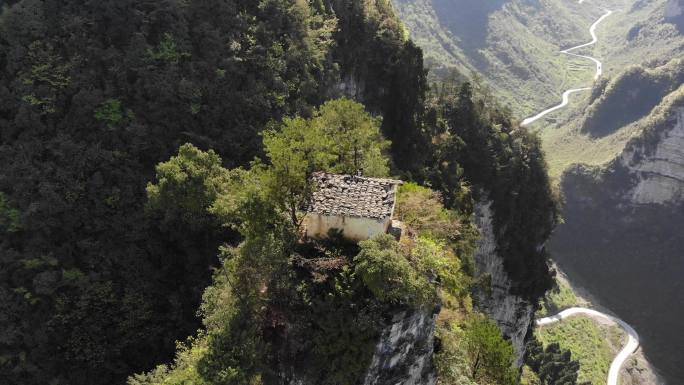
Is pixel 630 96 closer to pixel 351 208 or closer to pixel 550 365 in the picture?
pixel 550 365

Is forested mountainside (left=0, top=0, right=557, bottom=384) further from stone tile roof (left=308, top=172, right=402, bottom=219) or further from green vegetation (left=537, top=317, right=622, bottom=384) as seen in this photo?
green vegetation (left=537, top=317, right=622, bottom=384)

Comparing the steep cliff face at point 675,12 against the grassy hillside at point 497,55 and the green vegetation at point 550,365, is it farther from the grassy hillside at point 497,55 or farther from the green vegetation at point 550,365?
the green vegetation at point 550,365

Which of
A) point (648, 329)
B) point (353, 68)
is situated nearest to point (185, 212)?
point (353, 68)

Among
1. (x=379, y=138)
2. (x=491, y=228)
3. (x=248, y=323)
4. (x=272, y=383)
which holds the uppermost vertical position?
(x=379, y=138)

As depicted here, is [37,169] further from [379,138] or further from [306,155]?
[379,138]

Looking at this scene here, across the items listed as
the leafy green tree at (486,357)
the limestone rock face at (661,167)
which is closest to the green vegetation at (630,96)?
the limestone rock face at (661,167)

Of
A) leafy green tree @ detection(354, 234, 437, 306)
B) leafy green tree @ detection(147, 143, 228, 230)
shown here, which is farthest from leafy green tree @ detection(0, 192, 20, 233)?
leafy green tree @ detection(354, 234, 437, 306)

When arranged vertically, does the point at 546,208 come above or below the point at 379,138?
below
